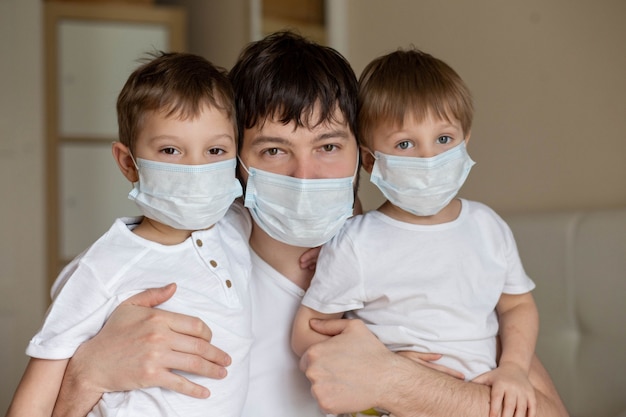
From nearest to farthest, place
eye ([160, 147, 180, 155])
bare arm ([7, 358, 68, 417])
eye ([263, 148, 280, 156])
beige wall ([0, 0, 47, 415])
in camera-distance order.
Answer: bare arm ([7, 358, 68, 417]), eye ([160, 147, 180, 155]), eye ([263, 148, 280, 156]), beige wall ([0, 0, 47, 415])

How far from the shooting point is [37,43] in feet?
13.1

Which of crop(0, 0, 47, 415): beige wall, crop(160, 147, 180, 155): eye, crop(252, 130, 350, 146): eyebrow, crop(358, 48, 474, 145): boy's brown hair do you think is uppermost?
crop(358, 48, 474, 145): boy's brown hair

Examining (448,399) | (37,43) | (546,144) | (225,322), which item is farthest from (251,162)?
(37,43)

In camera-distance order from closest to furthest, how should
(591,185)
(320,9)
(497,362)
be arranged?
(497,362), (591,185), (320,9)

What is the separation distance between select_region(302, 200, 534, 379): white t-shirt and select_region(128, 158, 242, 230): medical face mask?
Answer: 0.85 ft

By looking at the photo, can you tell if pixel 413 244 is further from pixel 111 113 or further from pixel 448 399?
pixel 111 113

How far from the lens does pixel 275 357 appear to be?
159 centimetres

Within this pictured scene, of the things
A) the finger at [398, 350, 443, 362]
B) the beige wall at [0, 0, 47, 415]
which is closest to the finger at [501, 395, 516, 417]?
the finger at [398, 350, 443, 362]

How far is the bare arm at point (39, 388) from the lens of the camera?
1242 mm

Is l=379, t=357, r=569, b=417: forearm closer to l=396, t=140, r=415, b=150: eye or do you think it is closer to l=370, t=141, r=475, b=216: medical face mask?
l=370, t=141, r=475, b=216: medical face mask

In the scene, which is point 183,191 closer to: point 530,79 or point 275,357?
point 275,357

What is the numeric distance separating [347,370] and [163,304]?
362 millimetres

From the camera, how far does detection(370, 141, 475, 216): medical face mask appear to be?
141cm

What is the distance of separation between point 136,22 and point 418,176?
11.4 ft
